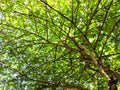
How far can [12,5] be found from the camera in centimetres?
841

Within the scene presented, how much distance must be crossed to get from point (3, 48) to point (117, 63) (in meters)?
4.68

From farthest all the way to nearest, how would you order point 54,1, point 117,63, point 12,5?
point 117,63, point 54,1, point 12,5

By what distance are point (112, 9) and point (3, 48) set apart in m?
4.38

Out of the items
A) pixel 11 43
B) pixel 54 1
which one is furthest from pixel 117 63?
pixel 11 43

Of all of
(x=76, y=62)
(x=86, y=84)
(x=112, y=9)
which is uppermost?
(x=112, y=9)

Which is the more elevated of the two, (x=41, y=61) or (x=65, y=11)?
(x=65, y=11)

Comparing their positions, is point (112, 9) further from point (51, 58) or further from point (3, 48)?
point (3, 48)

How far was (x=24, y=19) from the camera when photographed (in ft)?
30.5

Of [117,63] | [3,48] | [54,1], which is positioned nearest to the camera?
[54,1]

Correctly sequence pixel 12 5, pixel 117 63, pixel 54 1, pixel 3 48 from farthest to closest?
pixel 117 63, pixel 3 48, pixel 54 1, pixel 12 5

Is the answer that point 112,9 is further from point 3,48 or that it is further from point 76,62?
point 3,48

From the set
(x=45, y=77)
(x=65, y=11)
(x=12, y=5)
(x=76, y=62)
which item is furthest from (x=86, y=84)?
(x=12, y=5)

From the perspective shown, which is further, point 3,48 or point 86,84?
point 86,84

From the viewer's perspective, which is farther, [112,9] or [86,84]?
[86,84]
